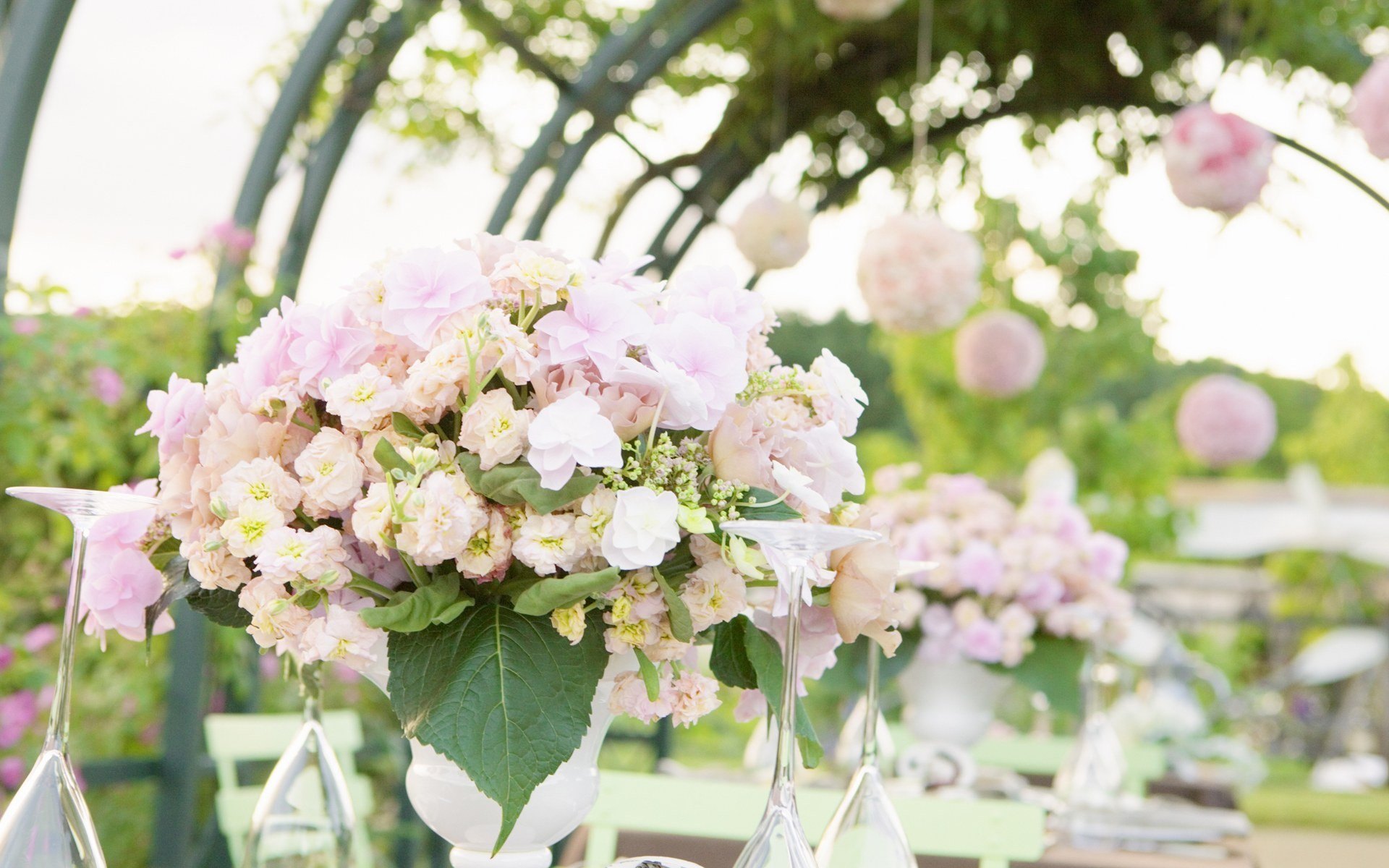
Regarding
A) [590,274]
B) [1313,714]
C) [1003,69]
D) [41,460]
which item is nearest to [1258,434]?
[1003,69]

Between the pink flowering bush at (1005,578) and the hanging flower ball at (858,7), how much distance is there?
1.34 m

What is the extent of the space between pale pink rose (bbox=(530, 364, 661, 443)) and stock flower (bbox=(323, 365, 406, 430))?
0.09 metres

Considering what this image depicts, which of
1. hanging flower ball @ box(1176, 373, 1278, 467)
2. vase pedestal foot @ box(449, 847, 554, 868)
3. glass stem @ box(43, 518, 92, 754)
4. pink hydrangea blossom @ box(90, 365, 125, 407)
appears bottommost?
vase pedestal foot @ box(449, 847, 554, 868)

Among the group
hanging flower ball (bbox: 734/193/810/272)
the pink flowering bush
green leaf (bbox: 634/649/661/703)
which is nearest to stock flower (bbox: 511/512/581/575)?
green leaf (bbox: 634/649/661/703)

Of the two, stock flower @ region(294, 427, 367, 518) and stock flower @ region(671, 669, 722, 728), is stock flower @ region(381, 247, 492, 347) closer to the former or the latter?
stock flower @ region(294, 427, 367, 518)

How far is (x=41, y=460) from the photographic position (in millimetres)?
2768

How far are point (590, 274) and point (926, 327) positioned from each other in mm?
2546

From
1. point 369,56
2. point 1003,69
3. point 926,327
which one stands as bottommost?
point 926,327

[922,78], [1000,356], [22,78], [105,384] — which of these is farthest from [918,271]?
[22,78]

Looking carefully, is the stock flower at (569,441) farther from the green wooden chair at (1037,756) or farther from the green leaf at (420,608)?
the green wooden chair at (1037,756)

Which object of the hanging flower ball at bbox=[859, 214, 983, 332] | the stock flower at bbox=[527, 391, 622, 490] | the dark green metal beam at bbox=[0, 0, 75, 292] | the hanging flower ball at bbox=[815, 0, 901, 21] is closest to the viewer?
the stock flower at bbox=[527, 391, 622, 490]

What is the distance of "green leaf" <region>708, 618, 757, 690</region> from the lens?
1057 mm

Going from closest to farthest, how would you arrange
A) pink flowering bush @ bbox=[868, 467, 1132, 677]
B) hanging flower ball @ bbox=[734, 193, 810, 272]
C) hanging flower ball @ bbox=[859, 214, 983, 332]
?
pink flowering bush @ bbox=[868, 467, 1132, 677] < hanging flower ball @ bbox=[859, 214, 983, 332] < hanging flower ball @ bbox=[734, 193, 810, 272]

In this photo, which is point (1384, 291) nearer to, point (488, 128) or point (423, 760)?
point (488, 128)
